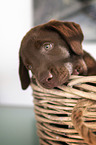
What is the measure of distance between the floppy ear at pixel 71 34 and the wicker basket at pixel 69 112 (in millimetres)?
229

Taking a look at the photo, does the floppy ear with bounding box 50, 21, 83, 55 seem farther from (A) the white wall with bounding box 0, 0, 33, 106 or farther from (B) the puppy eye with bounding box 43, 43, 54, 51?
(A) the white wall with bounding box 0, 0, 33, 106

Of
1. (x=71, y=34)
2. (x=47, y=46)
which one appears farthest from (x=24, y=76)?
(x=71, y=34)

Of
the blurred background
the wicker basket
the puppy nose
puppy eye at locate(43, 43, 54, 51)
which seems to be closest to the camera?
the wicker basket

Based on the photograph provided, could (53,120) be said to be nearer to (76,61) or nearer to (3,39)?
(76,61)

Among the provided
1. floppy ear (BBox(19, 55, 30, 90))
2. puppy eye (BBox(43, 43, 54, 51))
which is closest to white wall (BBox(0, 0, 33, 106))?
floppy ear (BBox(19, 55, 30, 90))

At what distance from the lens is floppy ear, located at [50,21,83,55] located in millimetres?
796

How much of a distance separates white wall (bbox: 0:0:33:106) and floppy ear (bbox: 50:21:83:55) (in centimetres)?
113

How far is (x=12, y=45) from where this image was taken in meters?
1.91

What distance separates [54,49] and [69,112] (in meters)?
0.33

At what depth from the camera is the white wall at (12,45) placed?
74.2 inches

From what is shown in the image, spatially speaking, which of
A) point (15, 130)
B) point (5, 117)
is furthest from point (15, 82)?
point (15, 130)

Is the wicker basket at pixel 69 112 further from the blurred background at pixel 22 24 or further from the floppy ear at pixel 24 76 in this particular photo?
the blurred background at pixel 22 24

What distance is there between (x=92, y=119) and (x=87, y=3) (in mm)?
1512

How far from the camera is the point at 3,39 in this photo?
1.94m
